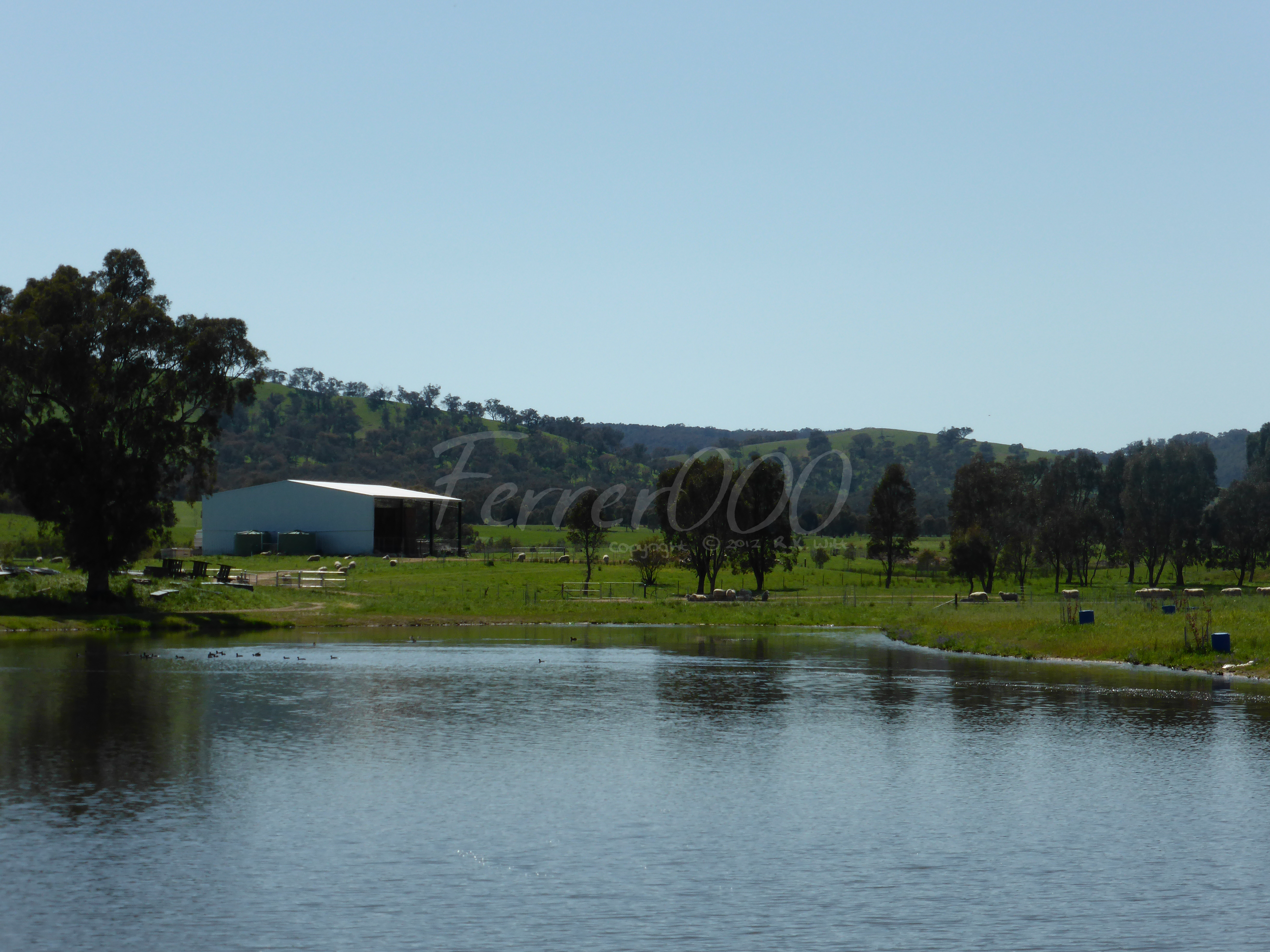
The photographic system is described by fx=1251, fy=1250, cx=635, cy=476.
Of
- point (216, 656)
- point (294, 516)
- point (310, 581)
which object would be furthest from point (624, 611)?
point (294, 516)

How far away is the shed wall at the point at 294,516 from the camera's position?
387 feet

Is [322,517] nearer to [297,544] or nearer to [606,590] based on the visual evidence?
[297,544]

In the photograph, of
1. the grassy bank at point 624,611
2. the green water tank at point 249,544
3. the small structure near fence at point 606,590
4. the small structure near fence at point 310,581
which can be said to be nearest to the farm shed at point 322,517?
the green water tank at point 249,544

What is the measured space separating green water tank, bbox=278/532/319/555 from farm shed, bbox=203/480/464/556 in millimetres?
739

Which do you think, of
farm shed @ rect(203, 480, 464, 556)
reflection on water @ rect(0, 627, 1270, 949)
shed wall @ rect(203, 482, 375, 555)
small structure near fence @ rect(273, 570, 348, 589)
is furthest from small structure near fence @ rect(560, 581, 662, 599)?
reflection on water @ rect(0, 627, 1270, 949)

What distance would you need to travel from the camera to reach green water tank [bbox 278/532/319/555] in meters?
115

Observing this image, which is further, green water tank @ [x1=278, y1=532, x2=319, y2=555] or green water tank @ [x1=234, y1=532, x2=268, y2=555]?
green water tank @ [x1=234, y1=532, x2=268, y2=555]

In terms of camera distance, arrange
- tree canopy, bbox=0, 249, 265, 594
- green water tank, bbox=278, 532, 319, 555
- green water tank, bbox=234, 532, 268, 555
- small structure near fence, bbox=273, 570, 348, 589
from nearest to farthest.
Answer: tree canopy, bbox=0, 249, 265, 594 → small structure near fence, bbox=273, 570, 348, 589 → green water tank, bbox=278, 532, 319, 555 → green water tank, bbox=234, 532, 268, 555

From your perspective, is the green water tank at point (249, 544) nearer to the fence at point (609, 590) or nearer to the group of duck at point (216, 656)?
the fence at point (609, 590)

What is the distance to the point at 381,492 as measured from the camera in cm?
12625

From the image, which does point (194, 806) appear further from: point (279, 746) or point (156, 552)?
point (156, 552)

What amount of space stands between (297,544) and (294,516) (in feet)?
18.2

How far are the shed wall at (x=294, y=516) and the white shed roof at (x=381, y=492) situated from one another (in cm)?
122

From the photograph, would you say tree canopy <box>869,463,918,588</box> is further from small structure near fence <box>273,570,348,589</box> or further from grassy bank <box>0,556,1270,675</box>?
small structure near fence <box>273,570,348,589</box>
